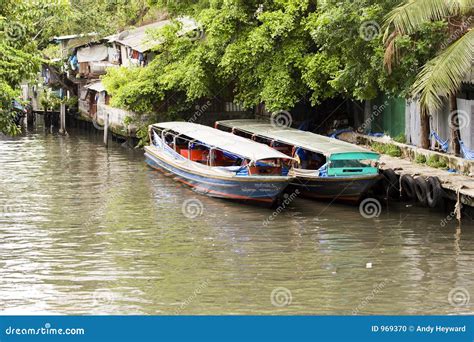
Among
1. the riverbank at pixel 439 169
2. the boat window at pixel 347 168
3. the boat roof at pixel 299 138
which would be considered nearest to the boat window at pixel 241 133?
the boat roof at pixel 299 138

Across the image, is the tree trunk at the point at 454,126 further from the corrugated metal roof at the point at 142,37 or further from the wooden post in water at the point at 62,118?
the wooden post in water at the point at 62,118

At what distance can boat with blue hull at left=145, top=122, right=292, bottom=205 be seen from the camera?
27797 millimetres

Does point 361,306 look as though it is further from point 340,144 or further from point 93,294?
point 340,144

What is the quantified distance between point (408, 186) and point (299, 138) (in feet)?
14.3

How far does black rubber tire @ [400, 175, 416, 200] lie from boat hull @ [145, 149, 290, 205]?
3222mm

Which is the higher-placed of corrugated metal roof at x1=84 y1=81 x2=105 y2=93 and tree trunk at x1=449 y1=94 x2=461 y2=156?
corrugated metal roof at x1=84 y1=81 x2=105 y2=93

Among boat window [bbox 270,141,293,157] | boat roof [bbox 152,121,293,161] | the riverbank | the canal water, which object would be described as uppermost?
boat roof [bbox 152,121,293,161]

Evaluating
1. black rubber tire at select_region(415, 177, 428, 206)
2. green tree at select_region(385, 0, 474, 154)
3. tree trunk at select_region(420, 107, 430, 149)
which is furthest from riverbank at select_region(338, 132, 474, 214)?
green tree at select_region(385, 0, 474, 154)

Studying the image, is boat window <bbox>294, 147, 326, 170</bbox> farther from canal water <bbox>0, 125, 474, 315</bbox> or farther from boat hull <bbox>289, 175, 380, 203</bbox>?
canal water <bbox>0, 125, 474, 315</bbox>

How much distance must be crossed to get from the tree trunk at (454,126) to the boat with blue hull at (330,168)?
2.33m

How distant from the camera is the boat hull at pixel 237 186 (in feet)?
90.3

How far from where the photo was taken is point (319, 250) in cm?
2317

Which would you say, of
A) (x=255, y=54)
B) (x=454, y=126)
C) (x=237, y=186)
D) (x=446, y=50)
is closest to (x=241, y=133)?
(x=255, y=54)

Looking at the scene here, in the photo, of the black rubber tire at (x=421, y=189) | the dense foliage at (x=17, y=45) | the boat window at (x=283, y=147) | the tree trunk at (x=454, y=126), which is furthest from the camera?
the boat window at (x=283, y=147)
